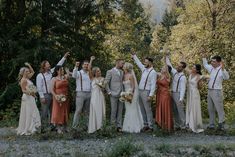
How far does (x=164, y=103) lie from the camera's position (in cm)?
1292

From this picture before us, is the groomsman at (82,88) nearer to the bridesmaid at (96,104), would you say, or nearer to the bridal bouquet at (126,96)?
the bridesmaid at (96,104)

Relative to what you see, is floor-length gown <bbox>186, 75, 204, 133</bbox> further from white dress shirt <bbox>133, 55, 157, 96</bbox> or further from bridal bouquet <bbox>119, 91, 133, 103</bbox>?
bridal bouquet <bbox>119, 91, 133, 103</bbox>

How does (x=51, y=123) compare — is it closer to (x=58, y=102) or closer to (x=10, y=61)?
(x=58, y=102)

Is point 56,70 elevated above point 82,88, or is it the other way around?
point 56,70

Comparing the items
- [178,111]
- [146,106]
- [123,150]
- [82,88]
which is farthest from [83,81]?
[123,150]

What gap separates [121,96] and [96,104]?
679mm

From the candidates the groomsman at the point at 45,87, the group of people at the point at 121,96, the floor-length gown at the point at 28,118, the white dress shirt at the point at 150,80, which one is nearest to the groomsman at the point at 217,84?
the group of people at the point at 121,96

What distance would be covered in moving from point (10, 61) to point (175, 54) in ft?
38.9

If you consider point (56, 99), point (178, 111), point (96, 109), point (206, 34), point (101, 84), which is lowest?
point (178, 111)

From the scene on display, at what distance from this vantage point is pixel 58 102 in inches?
496

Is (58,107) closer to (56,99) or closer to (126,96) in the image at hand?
(56,99)

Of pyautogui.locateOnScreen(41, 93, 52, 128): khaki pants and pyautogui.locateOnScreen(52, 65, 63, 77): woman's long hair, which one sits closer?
pyautogui.locateOnScreen(52, 65, 63, 77): woman's long hair

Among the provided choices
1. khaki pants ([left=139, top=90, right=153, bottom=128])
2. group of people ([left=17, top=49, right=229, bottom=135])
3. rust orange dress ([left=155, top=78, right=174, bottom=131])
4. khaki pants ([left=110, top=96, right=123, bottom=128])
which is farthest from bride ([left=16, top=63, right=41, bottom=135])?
rust orange dress ([left=155, top=78, right=174, bottom=131])

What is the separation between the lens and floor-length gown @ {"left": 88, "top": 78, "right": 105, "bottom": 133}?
12586mm
